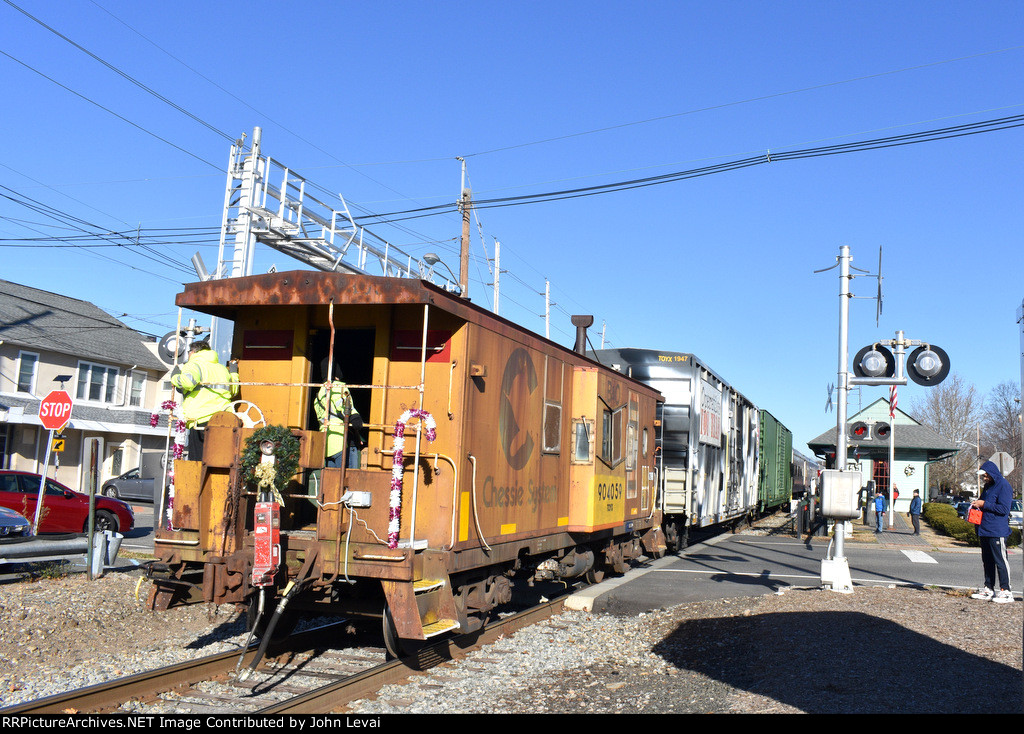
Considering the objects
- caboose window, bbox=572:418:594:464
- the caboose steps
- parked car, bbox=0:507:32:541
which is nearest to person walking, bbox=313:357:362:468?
the caboose steps

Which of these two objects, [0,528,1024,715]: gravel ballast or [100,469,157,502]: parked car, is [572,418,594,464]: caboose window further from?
[100,469,157,502]: parked car

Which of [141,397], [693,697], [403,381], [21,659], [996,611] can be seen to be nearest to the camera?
[693,697]

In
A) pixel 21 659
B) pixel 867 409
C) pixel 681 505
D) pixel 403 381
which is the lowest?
pixel 21 659

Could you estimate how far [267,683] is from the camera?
21.8ft

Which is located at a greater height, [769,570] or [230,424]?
[230,424]

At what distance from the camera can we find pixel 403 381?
712 cm

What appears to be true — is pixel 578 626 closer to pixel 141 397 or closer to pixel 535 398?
pixel 535 398

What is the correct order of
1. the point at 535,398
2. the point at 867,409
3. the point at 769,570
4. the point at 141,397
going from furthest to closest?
the point at 867,409 → the point at 141,397 → the point at 769,570 → the point at 535,398

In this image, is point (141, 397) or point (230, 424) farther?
point (141, 397)

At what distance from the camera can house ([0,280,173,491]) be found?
28.1m

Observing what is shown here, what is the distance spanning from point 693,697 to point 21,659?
20.0ft

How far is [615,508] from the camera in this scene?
11281 millimetres

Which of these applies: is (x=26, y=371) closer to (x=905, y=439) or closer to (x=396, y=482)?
(x=396, y=482)

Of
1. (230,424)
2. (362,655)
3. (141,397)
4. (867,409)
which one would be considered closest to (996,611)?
(362,655)
